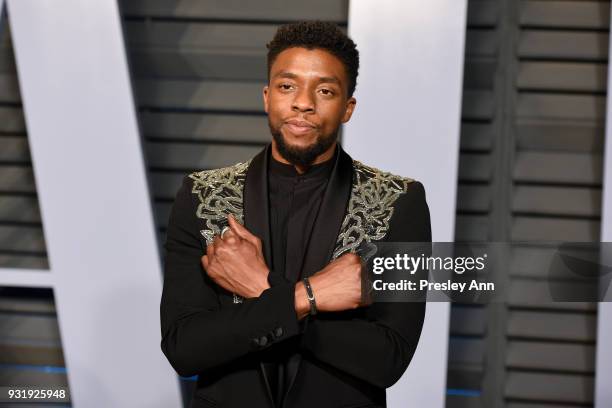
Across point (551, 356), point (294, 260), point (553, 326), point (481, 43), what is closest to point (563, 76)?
point (481, 43)

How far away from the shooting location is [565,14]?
314 cm

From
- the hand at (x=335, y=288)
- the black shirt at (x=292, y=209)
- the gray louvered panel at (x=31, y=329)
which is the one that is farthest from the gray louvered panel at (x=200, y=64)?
the hand at (x=335, y=288)

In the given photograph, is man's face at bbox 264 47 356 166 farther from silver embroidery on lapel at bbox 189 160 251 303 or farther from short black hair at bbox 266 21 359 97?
silver embroidery on lapel at bbox 189 160 251 303

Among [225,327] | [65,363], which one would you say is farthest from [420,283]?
[65,363]

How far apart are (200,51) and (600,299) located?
1.69 m

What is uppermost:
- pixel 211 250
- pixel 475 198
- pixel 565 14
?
pixel 565 14

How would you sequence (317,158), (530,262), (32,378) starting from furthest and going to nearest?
(32,378) < (530,262) < (317,158)

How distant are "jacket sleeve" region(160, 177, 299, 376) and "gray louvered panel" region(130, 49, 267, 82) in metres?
1.60

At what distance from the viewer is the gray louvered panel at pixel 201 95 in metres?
3.24

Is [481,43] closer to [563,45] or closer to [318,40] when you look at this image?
[563,45]

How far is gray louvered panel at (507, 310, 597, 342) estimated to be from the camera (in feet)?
10.4

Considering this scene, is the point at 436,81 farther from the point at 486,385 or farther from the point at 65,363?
the point at 65,363

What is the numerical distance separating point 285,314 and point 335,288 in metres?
0.10

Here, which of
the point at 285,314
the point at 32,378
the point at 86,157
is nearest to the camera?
the point at 285,314
